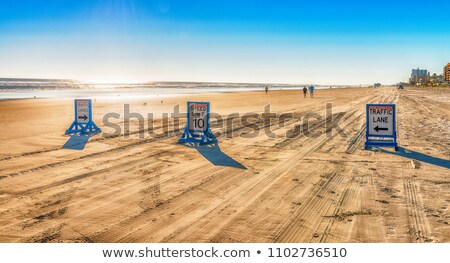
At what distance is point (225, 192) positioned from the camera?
627 cm

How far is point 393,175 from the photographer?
24.1ft

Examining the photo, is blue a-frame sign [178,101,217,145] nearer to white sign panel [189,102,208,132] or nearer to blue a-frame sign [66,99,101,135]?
white sign panel [189,102,208,132]

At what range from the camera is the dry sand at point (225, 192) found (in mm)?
4602

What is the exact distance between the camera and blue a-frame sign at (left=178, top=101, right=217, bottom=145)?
11541mm

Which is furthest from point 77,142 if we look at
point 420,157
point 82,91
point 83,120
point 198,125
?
point 82,91

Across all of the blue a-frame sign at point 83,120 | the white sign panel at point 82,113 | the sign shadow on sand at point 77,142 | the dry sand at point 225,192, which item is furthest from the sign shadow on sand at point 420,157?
the white sign panel at point 82,113

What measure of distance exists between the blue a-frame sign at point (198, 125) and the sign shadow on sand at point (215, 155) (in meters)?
0.49

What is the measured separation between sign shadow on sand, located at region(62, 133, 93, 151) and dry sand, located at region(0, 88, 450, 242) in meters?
0.29

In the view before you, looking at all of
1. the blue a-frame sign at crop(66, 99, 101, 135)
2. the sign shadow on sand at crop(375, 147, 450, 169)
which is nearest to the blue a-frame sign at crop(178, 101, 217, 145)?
the blue a-frame sign at crop(66, 99, 101, 135)

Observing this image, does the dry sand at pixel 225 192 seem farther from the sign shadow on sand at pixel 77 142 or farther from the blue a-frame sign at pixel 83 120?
the blue a-frame sign at pixel 83 120

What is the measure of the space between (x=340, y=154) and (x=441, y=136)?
5274 millimetres

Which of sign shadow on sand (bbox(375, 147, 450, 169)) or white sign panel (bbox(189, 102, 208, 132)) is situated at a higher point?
white sign panel (bbox(189, 102, 208, 132))

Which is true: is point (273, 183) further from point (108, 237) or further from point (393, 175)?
point (108, 237)

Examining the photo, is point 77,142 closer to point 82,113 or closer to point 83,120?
point 83,120
